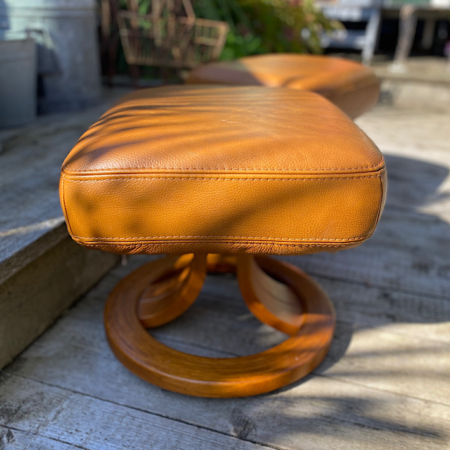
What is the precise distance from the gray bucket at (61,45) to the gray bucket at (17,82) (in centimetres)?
17

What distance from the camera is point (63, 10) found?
6.00 feet

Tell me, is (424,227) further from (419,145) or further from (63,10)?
(63,10)

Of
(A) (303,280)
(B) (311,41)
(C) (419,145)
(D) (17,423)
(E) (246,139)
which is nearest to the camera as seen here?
(E) (246,139)

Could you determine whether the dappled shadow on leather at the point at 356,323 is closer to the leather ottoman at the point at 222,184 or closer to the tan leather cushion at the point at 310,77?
the leather ottoman at the point at 222,184

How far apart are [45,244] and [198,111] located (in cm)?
44

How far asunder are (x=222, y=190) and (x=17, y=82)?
1379mm

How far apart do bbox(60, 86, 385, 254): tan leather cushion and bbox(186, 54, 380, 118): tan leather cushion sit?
66cm

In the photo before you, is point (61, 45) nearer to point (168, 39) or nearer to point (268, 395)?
point (168, 39)

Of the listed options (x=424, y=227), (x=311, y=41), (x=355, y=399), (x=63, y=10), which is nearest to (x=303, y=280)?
(x=355, y=399)

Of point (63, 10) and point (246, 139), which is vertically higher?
point (63, 10)

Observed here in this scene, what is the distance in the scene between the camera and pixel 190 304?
986mm

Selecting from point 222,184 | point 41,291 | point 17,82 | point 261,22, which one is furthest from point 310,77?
point 261,22

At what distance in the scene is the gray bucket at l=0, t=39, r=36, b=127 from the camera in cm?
159

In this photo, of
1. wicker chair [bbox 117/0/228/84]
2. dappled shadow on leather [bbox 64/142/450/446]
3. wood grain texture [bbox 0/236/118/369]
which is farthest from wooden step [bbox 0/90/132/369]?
wicker chair [bbox 117/0/228/84]
